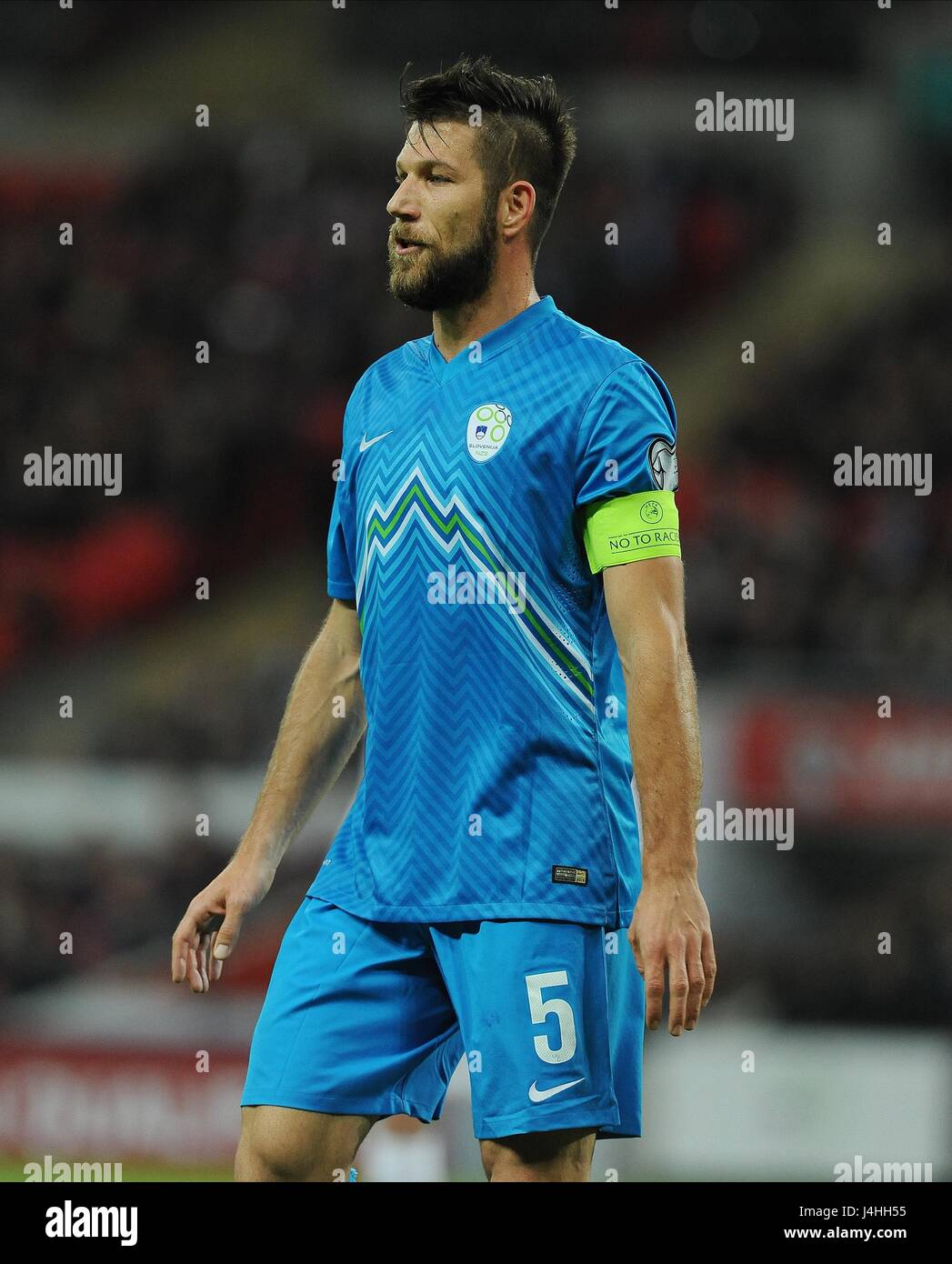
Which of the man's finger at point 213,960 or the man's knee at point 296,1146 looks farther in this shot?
the man's finger at point 213,960

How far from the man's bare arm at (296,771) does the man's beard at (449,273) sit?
57 centimetres

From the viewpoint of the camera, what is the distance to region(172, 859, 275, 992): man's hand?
3.05 metres

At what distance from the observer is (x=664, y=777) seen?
2.70 metres

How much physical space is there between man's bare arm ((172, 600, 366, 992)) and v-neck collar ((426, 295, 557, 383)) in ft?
1.57

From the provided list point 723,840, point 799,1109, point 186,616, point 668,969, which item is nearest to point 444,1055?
point 668,969

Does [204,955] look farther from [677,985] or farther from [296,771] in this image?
[677,985]

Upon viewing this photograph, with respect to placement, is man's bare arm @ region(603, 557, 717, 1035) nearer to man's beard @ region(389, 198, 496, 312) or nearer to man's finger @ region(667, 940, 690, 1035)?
man's finger @ region(667, 940, 690, 1035)

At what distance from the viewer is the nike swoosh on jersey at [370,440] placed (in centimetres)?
310

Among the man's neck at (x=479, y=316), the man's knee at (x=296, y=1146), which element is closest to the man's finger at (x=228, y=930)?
the man's knee at (x=296, y=1146)

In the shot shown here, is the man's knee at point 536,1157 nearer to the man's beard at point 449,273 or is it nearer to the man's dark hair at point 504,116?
the man's beard at point 449,273

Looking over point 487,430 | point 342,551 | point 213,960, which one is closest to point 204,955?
point 213,960

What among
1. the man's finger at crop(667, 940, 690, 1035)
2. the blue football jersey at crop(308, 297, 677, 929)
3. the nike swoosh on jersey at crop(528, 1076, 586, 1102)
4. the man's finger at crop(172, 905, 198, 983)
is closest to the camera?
the man's finger at crop(667, 940, 690, 1035)

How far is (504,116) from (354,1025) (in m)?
1.53

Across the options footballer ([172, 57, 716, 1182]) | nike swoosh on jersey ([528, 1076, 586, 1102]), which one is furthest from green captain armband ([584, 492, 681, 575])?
nike swoosh on jersey ([528, 1076, 586, 1102])
